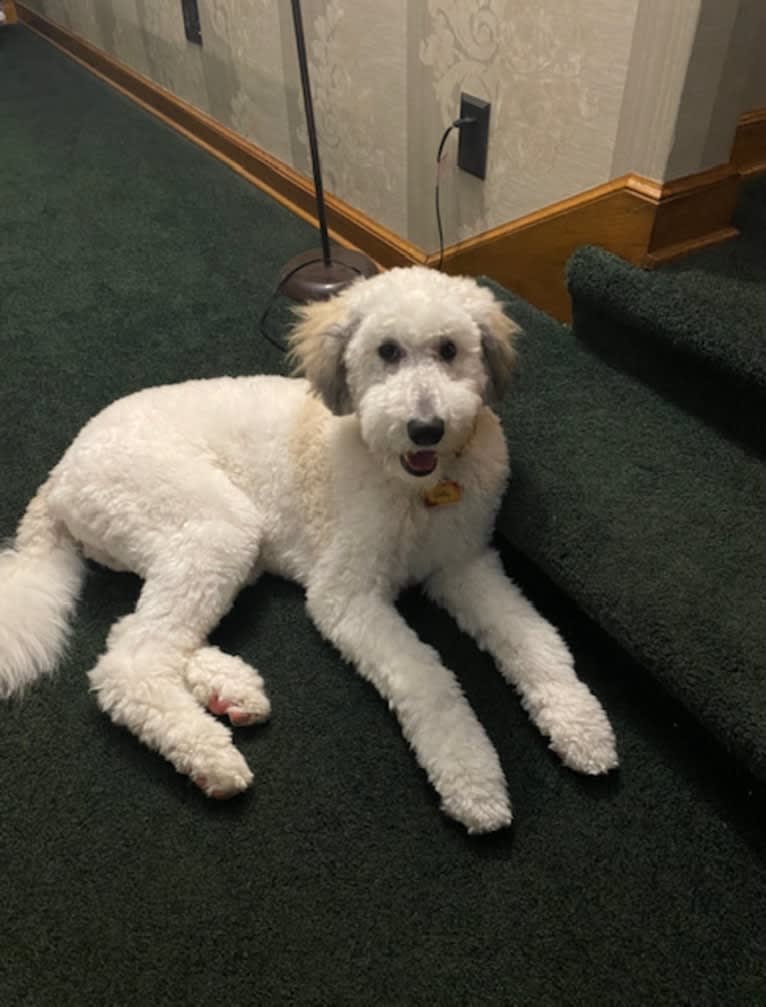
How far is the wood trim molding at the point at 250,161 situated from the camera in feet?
7.89

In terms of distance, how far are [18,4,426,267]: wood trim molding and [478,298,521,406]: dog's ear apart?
3.78 ft

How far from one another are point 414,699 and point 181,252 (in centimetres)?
186

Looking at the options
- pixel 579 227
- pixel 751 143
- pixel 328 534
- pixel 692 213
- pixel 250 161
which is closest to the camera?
pixel 328 534

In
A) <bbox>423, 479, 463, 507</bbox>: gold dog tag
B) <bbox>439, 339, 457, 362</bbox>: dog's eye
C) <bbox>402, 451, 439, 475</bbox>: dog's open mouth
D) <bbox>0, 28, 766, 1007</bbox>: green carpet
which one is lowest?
<bbox>0, 28, 766, 1007</bbox>: green carpet

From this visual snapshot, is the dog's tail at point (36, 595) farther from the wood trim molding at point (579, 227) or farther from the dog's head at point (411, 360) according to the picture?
the wood trim molding at point (579, 227)

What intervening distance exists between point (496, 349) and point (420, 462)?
0.20m

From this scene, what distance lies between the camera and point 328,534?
1294 millimetres

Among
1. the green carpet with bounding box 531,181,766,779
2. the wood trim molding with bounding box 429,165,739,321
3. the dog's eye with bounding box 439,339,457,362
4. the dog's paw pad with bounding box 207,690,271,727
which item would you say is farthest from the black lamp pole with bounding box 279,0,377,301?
the dog's paw pad with bounding box 207,690,271,727

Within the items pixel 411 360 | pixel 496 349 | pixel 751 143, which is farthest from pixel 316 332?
pixel 751 143

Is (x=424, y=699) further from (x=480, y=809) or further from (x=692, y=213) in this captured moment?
(x=692, y=213)

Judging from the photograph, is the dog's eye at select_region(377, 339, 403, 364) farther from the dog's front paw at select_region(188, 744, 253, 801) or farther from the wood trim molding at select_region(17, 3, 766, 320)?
the wood trim molding at select_region(17, 3, 766, 320)

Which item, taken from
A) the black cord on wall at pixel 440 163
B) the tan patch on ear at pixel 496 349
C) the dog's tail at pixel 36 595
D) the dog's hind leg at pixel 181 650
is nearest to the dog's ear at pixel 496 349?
the tan patch on ear at pixel 496 349

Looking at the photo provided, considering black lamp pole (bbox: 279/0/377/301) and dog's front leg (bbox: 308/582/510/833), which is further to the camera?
black lamp pole (bbox: 279/0/377/301)

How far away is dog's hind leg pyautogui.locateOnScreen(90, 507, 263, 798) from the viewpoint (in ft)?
3.63
